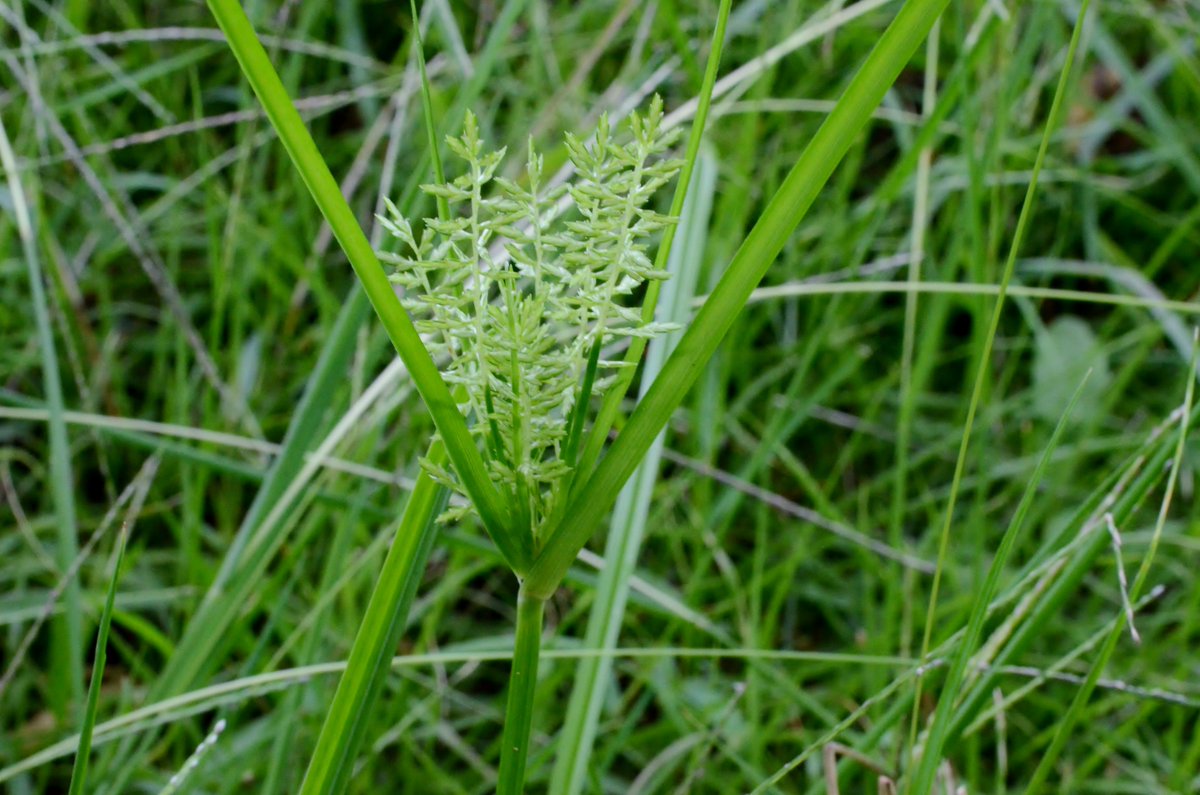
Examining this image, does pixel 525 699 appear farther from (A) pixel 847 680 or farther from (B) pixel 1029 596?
(A) pixel 847 680

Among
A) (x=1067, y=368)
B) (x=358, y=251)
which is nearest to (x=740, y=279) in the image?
(x=358, y=251)

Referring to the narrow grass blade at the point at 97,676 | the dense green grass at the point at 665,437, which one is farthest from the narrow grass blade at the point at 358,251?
the dense green grass at the point at 665,437

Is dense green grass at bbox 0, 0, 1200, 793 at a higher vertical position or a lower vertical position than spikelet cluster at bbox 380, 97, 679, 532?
lower

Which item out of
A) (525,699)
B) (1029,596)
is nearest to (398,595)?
(525,699)

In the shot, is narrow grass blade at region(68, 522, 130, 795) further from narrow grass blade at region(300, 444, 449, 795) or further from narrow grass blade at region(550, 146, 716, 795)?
narrow grass blade at region(550, 146, 716, 795)

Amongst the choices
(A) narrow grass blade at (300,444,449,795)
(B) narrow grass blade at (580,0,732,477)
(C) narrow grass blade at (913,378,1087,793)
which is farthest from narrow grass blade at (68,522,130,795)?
(C) narrow grass blade at (913,378,1087,793)

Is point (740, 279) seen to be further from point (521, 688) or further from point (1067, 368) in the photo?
point (1067, 368)

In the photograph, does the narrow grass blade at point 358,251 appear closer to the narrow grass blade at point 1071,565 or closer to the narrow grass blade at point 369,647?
the narrow grass blade at point 369,647
